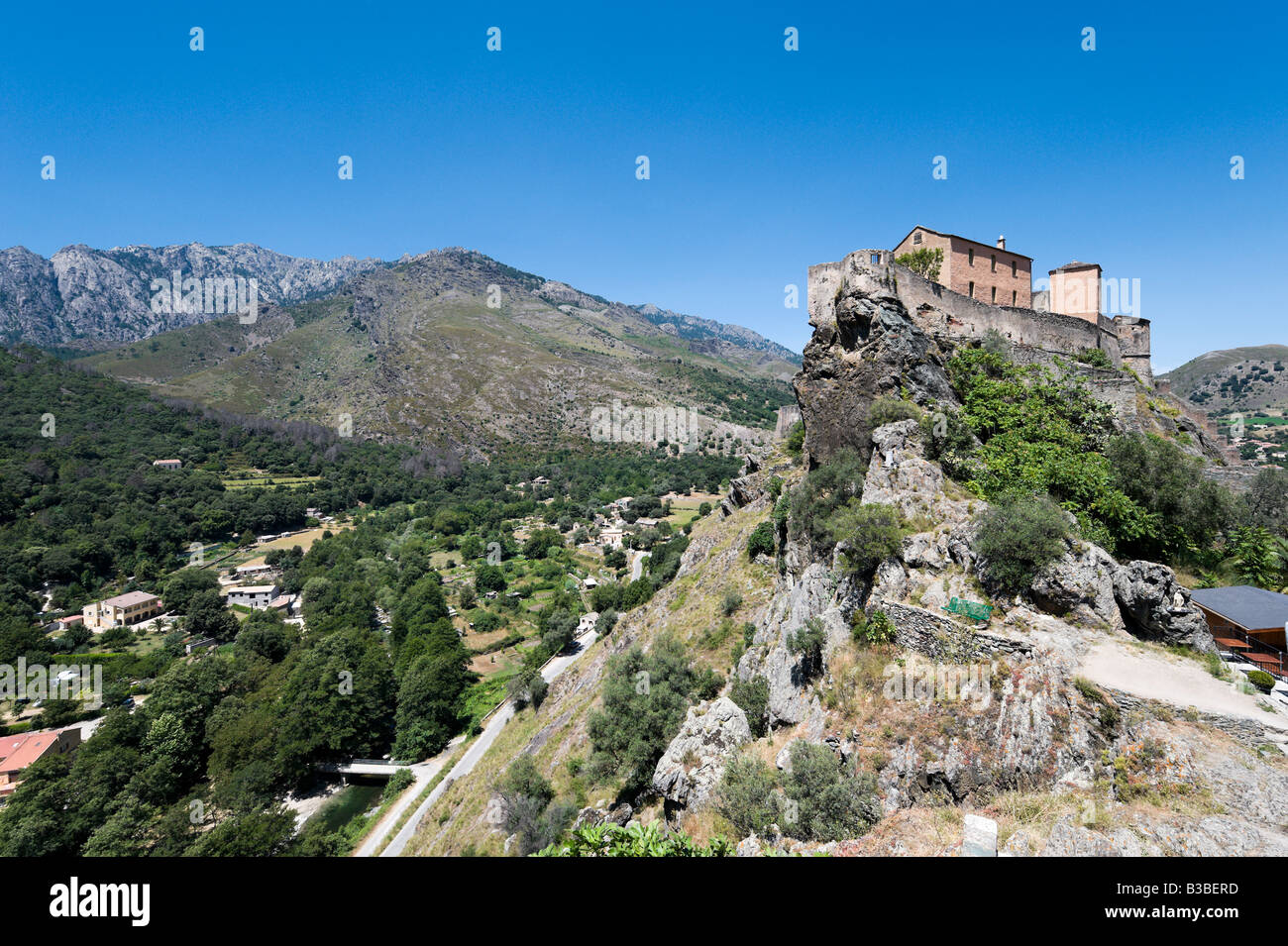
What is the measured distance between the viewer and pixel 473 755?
108 feet

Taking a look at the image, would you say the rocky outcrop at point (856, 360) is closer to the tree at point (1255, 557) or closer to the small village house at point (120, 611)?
the tree at point (1255, 557)

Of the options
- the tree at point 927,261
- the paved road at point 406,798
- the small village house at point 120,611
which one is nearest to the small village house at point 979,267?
the tree at point 927,261

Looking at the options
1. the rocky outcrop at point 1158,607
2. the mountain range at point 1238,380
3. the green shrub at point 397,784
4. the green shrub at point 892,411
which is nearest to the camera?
the rocky outcrop at point 1158,607

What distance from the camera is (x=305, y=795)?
32312 mm

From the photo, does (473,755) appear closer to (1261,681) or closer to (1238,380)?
(1261,681)

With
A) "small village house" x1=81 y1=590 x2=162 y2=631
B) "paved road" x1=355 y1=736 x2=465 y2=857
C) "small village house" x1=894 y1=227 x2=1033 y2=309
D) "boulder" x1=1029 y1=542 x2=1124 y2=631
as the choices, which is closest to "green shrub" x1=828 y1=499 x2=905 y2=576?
"boulder" x1=1029 y1=542 x2=1124 y2=631

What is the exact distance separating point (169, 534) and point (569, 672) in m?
72.8

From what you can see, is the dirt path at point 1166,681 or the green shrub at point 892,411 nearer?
the dirt path at point 1166,681

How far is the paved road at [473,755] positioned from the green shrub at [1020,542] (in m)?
26.3

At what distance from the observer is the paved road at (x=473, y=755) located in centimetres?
2609
